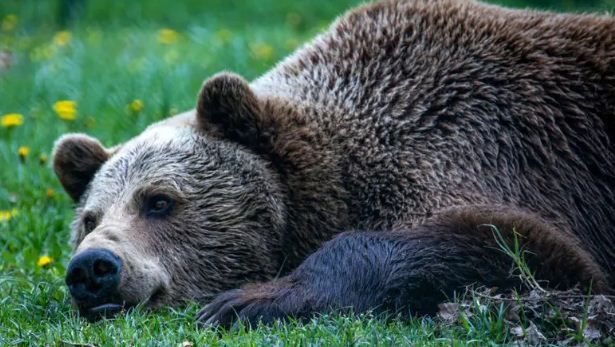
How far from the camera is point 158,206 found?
19.6ft

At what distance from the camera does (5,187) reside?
28.2 feet

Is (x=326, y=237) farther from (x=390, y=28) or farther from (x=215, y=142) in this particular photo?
(x=390, y=28)

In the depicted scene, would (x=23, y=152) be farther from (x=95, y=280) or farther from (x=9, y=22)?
(x=9, y=22)

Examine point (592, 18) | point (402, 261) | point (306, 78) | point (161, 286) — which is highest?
point (592, 18)

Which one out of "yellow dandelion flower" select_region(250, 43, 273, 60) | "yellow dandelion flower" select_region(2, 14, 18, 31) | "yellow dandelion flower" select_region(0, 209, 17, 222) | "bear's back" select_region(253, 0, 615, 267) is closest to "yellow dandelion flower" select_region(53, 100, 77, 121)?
"yellow dandelion flower" select_region(0, 209, 17, 222)

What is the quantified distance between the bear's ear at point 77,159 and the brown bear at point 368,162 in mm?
10

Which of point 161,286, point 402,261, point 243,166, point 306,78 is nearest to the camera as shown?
point 402,261

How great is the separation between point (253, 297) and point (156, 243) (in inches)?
33.5

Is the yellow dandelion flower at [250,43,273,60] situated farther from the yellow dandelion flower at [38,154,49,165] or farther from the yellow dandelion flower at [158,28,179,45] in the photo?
the yellow dandelion flower at [38,154,49,165]

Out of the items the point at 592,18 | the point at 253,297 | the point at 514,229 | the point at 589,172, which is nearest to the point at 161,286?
the point at 253,297

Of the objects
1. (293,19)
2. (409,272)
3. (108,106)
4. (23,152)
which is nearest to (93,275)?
(409,272)

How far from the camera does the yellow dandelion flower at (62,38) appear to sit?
14361mm

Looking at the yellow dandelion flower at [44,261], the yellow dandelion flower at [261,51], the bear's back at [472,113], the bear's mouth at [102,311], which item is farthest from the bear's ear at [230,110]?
the yellow dandelion flower at [261,51]

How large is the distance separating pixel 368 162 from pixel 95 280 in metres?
1.73
